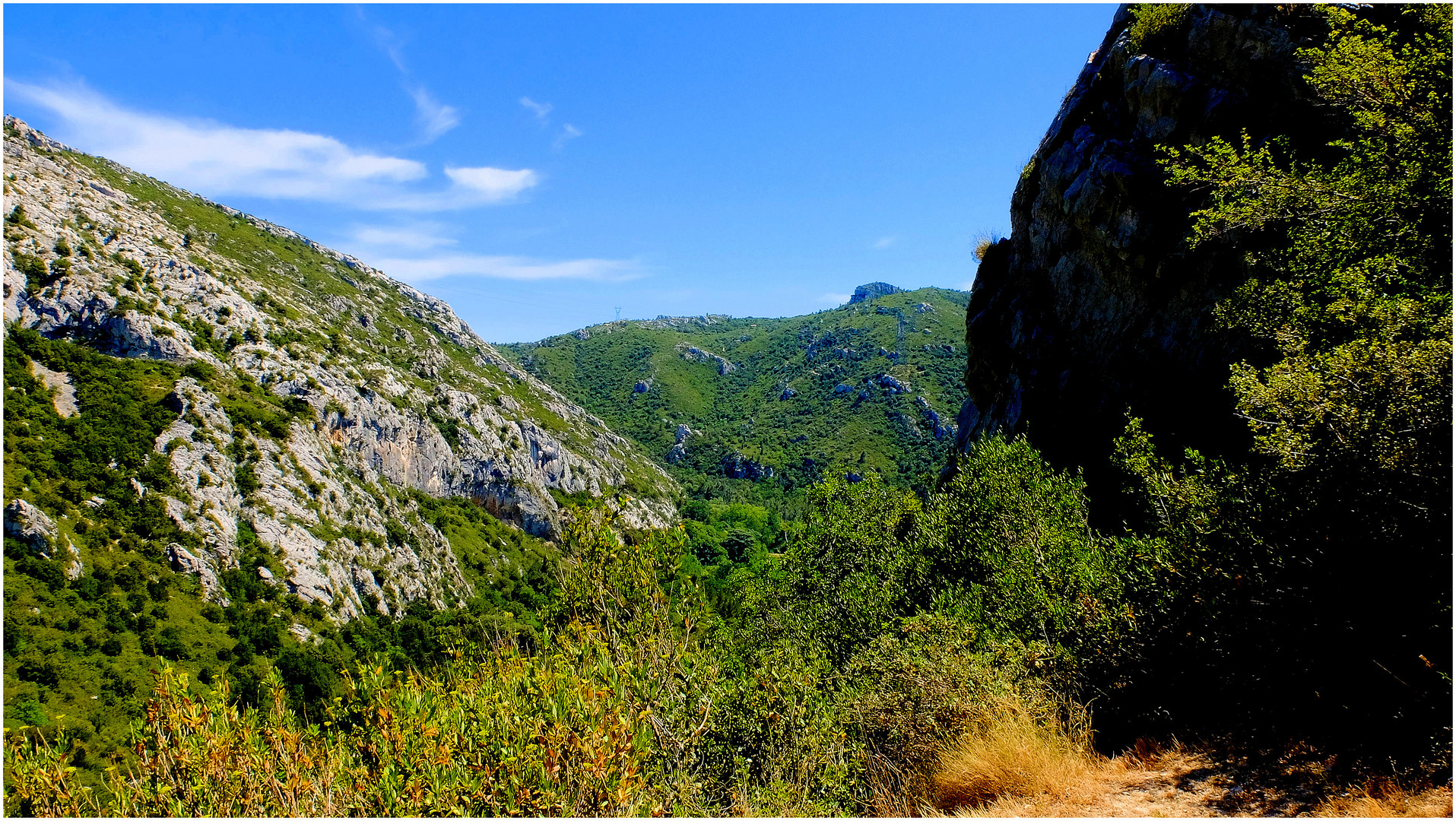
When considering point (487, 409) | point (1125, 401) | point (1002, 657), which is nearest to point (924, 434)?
point (487, 409)

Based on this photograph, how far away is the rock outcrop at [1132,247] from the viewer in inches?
761

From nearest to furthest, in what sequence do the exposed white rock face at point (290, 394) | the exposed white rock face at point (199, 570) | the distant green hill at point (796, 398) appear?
the exposed white rock face at point (199, 570) < the exposed white rock face at point (290, 394) < the distant green hill at point (796, 398)

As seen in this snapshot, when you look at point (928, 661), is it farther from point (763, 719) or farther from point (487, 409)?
point (487, 409)

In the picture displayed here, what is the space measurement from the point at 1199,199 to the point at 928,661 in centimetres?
2011

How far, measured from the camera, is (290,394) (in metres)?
70.8

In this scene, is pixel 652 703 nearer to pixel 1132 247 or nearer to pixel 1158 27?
pixel 1132 247

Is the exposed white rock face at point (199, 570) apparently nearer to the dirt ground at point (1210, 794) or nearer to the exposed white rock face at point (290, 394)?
the exposed white rock face at point (290, 394)

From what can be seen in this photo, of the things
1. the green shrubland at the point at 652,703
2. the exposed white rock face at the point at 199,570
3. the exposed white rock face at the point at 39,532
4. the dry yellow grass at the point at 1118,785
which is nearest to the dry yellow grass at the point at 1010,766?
the dry yellow grass at the point at 1118,785

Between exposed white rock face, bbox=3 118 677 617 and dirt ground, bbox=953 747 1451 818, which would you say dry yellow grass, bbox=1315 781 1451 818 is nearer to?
dirt ground, bbox=953 747 1451 818

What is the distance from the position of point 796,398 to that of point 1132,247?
139 m

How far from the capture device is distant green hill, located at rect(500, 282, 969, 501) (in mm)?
128375

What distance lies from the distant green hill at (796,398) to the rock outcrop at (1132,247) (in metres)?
78.2

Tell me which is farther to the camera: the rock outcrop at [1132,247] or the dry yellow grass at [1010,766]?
the rock outcrop at [1132,247]

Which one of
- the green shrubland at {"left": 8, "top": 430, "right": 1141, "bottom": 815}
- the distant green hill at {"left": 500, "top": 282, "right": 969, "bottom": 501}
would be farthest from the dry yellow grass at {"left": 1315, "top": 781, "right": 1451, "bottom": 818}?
the distant green hill at {"left": 500, "top": 282, "right": 969, "bottom": 501}
